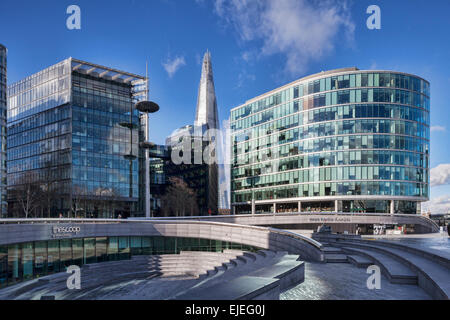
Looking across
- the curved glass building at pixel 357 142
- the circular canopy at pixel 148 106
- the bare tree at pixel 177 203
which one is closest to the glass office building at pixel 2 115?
the circular canopy at pixel 148 106

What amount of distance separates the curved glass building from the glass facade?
42.3 m

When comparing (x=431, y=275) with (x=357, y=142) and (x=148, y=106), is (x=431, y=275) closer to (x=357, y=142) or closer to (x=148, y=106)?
(x=148, y=106)

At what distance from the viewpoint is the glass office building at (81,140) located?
71.6m

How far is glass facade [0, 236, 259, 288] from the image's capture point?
81.1ft

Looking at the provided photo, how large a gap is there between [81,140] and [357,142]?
5958cm

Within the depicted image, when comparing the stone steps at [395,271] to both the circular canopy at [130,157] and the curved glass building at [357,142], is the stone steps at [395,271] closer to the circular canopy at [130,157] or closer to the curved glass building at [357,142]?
the curved glass building at [357,142]

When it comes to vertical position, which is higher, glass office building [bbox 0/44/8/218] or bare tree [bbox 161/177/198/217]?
glass office building [bbox 0/44/8/218]

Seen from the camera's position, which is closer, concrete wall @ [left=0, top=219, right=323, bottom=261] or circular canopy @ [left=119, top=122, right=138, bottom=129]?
concrete wall @ [left=0, top=219, right=323, bottom=261]

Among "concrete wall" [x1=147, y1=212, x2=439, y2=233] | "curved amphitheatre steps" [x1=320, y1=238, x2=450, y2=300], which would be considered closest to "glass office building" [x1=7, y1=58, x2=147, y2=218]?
"concrete wall" [x1=147, y1=212, x2=439, y2=233]

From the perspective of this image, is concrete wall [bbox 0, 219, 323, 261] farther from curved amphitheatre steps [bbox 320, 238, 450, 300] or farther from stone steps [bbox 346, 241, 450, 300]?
stone steps [bbox 346, 241, 450, 300]

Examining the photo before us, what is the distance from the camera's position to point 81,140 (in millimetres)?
72812

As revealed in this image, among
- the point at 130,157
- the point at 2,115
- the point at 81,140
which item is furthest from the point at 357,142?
the point at 2,115
